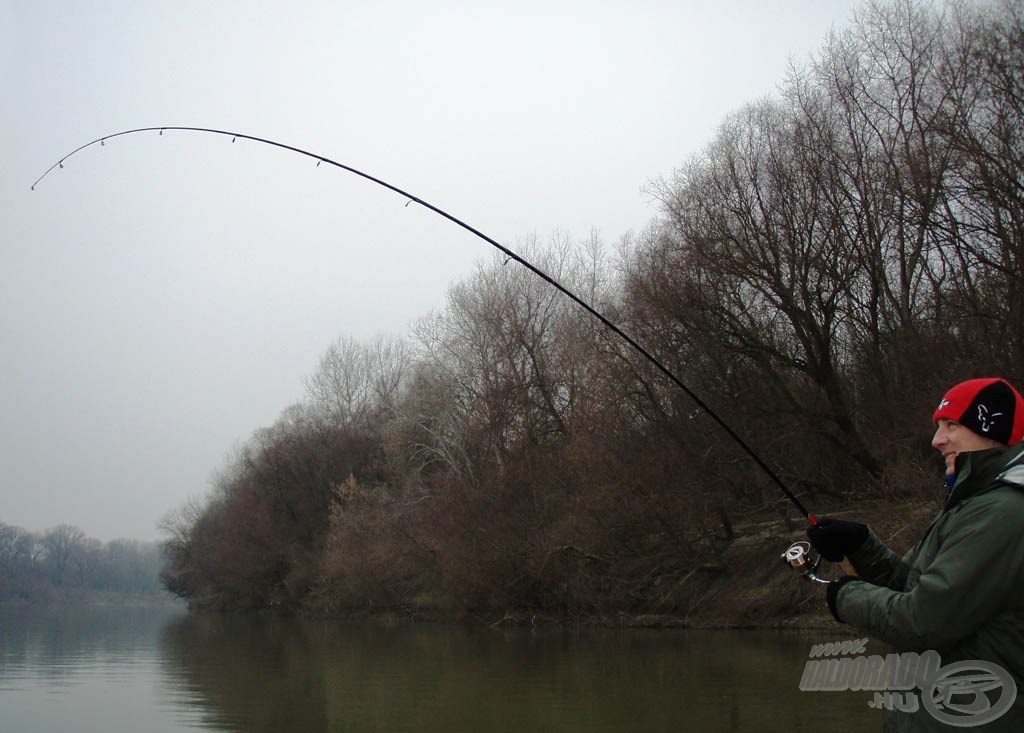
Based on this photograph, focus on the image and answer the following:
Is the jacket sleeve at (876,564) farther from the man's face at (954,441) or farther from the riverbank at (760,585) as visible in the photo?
the riverbank at (760,585)

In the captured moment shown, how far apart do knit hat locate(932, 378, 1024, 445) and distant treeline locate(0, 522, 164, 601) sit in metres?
78.2

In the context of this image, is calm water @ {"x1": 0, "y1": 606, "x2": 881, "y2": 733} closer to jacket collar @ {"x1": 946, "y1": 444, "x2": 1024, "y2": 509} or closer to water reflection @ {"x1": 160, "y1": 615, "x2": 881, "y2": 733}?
water reflection @ {"x1": 160, "y1": 615, "x2": 881, "y2": 733}

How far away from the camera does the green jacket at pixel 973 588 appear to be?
8.41ft

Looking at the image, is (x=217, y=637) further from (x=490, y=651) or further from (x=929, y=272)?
(x=929, y=272)

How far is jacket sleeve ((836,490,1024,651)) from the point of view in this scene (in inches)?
101

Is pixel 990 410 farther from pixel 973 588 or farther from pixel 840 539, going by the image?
pixel 840 539

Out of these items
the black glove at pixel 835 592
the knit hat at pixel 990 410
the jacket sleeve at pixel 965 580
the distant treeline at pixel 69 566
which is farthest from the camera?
the distant treeline at pixel 69 566

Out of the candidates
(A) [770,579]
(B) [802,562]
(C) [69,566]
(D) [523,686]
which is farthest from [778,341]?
(C) [69,566]

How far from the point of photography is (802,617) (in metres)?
19.2

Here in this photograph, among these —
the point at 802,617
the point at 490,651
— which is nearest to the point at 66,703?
the point at 490,651

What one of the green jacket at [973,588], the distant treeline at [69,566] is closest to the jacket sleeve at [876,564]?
the green jacket at [973,588]

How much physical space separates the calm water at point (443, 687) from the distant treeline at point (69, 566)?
61.7 m

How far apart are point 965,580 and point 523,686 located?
10063 millimetres

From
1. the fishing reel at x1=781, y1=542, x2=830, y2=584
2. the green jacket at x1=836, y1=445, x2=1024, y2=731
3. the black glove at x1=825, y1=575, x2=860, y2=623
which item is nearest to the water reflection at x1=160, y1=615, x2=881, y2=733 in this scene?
the fishing reel at x1=781, y1=542, x2=830, y2=584
